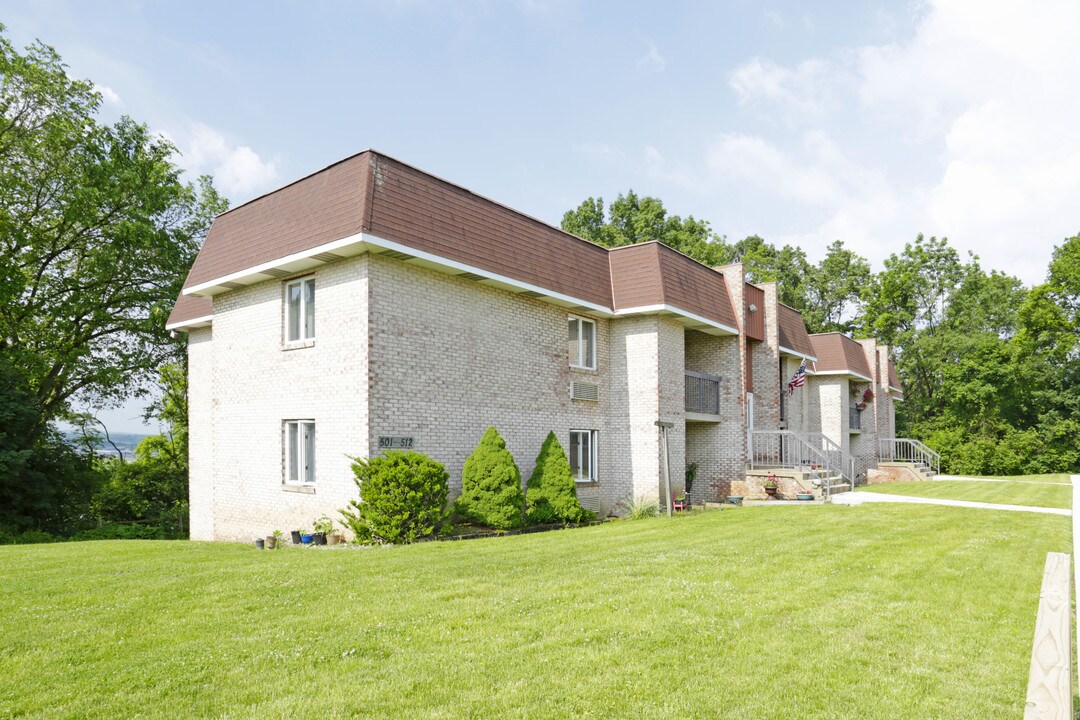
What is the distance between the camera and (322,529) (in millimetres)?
12906

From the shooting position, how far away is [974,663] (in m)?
5.33

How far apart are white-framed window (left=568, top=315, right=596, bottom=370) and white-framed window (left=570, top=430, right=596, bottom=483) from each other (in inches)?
70.2

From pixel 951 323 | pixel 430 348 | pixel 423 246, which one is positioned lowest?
pixel 430 348

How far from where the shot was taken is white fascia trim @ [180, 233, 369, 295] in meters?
12.1

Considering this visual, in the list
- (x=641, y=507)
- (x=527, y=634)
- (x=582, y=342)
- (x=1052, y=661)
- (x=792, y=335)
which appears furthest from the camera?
(x=792, y=335)

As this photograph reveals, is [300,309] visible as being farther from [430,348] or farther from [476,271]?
[476,271]

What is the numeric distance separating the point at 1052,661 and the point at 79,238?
2996cm

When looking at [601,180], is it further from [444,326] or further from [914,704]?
[914,704]

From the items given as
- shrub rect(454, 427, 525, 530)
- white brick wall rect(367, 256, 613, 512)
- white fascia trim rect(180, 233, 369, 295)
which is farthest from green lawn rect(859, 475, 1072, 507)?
white fascia trim rect(180, 233, 369, 295)

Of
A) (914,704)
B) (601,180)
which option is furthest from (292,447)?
(601,180)

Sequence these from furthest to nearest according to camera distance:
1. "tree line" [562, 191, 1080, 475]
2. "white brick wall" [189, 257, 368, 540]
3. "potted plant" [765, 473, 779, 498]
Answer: "tree line" [562, 191, 1080, 475] → "potted plant" [765, 473, 779, 498] → "white brick wall" [189, 257, 368, 540]

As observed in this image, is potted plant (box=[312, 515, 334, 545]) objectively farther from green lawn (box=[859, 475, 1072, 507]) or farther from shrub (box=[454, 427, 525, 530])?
green lawn (box=[859, 475, 1072, 507])

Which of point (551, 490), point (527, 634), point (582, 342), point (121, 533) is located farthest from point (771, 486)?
point (121, 533)

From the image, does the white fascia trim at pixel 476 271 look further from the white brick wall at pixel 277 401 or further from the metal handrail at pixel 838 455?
the metal handrail at pixel 838 455
